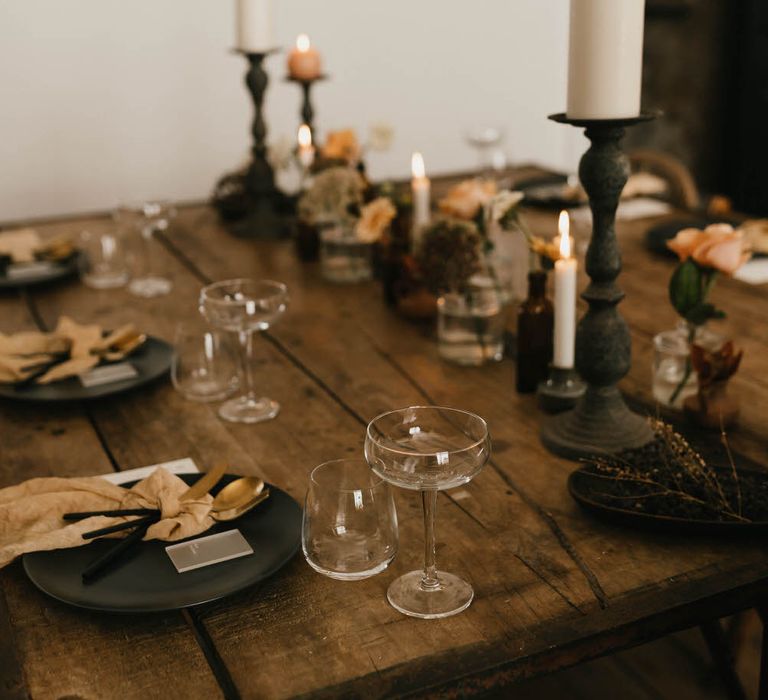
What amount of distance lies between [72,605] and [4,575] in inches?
4.9

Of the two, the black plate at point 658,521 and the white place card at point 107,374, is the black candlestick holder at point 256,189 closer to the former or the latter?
the white place card at point 107,374

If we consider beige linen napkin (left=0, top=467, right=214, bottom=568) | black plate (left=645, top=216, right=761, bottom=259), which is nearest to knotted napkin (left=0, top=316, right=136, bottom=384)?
beige linen napkin (left=0, top=467, right=214, bottom=568)

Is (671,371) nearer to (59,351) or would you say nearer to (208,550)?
(208,550)

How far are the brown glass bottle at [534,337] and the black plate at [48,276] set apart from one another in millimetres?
1039

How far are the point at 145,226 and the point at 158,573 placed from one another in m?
1.17

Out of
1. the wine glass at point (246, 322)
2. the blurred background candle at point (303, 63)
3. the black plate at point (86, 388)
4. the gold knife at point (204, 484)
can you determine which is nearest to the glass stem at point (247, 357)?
the wine glass at point (246, 322)

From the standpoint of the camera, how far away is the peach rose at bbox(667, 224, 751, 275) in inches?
56.2

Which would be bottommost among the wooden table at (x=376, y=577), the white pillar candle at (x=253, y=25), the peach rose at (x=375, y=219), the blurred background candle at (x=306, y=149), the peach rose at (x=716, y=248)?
the wooden table at (x=376, y=577)

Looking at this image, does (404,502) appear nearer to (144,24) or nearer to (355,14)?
(144,24)

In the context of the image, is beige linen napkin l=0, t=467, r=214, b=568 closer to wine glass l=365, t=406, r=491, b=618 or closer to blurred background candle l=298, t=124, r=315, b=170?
wine glass l=365, t=406, r=491, b=618

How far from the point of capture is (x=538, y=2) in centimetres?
394

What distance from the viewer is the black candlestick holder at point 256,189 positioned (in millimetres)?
2477

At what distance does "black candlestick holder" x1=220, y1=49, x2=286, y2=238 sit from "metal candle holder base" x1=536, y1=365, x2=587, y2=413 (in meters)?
1.14

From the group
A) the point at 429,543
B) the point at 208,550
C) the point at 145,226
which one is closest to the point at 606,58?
the point at 429,543
